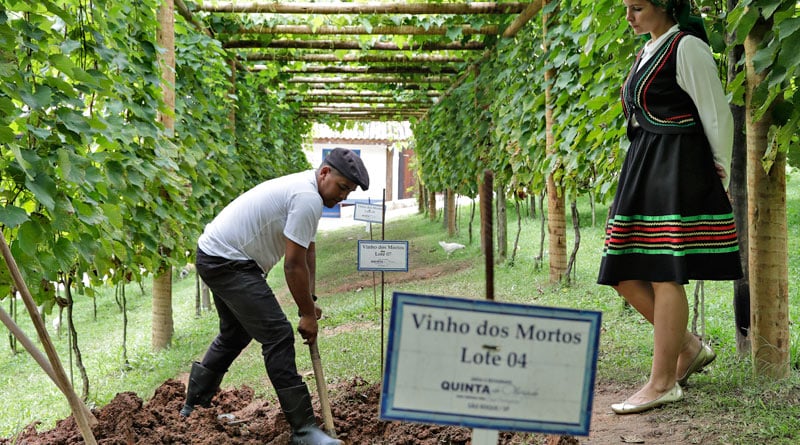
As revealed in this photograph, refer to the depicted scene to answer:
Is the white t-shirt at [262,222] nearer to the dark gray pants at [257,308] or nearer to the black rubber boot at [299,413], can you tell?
the dark gray pants at [257,308]

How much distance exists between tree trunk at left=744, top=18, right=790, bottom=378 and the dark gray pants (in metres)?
2.18

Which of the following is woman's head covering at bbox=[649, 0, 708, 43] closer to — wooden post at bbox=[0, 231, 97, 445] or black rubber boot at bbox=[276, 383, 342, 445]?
black rubber boot at bbox=[276, 383, 342, 445]

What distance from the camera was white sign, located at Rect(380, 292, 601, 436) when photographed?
5.96 feet

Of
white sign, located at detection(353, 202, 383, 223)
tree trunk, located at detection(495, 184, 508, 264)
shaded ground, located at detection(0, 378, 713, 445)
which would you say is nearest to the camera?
shaded ground, located at detection(0, 378, 713, 445)

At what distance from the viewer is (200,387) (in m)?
4.30

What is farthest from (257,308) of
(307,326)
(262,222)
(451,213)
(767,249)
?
(451,213)

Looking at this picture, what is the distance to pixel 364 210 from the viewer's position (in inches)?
382

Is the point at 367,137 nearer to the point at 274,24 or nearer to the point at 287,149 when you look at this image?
the point at 287,149

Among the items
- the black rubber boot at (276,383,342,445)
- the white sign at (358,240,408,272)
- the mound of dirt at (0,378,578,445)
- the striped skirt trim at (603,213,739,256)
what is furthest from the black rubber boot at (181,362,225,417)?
the striped skirt trim at (603,213,739,256)

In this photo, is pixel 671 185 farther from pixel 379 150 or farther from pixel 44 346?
pixel 379 150

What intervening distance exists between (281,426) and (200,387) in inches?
24.4

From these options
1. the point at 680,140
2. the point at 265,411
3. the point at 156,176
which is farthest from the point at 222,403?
the point at 680,140

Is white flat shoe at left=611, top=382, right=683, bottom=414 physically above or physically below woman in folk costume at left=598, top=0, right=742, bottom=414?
below

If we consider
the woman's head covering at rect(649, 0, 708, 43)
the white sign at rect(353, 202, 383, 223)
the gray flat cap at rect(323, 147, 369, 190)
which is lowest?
the white sign at rect(353, 202, 383, 223)
